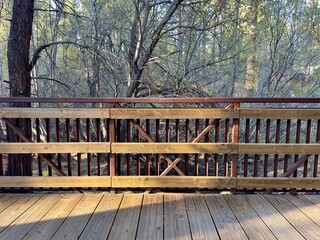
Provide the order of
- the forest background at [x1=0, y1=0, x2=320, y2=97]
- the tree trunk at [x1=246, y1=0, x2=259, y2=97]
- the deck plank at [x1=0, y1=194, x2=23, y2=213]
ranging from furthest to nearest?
1. the tree trunk at [x1=246, y1=0, x2=259, y2=97]
2. the forest background at [x1=0, y1=0, x2=320, y2=97]
3. the deck plank at [x1=0, y1=194, x2=23, y2=213]

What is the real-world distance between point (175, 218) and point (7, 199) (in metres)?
1.63

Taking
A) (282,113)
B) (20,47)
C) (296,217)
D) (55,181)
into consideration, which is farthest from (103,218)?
(20,47)

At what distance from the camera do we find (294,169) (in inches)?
112

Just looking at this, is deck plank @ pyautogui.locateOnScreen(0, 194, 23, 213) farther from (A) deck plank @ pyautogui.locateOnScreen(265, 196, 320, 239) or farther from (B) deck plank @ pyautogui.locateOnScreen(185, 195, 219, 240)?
(A) deck plank @ pyautogui.locateOnScreen(265, 196, 320, 239)

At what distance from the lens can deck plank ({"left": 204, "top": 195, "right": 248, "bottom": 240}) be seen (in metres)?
2.10

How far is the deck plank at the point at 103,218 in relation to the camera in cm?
209

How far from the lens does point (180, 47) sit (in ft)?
18.3

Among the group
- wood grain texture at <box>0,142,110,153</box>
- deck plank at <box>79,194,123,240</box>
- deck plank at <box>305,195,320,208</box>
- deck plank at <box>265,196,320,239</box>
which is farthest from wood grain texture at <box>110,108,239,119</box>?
deck plank at <box>305,195,320,208</box>

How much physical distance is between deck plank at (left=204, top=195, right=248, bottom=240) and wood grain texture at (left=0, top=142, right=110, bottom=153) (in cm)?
113

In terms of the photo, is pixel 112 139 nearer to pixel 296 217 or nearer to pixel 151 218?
pixel 151 218

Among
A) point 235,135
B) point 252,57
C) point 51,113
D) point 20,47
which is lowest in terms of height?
point 235,135

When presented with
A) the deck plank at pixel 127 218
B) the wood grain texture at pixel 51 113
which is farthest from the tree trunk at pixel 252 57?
the deck plank at pixel 127 218

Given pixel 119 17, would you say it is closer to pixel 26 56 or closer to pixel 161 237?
pixel 26 56

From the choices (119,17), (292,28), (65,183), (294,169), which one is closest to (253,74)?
(292,28)
